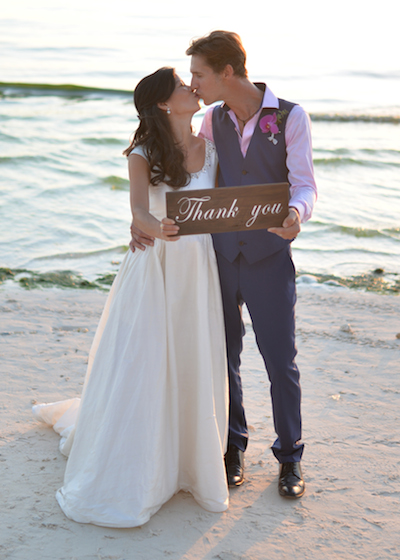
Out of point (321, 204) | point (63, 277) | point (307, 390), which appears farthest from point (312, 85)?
point (307, 390)

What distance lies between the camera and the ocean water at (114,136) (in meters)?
7.88

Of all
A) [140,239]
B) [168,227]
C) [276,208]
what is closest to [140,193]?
[140,239]

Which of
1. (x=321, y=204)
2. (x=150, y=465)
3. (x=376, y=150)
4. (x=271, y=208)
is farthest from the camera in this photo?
(x=376, y=150)

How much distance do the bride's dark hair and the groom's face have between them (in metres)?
0.13

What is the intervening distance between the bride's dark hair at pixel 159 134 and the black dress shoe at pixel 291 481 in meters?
1.46

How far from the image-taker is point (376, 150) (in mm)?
14609

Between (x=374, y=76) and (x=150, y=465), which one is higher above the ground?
(x=374, y=76)

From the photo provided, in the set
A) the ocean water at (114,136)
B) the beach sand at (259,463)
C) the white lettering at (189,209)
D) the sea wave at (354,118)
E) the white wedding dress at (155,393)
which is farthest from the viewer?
the sea wave at (354,118)

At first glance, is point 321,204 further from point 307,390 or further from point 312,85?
point 312,85

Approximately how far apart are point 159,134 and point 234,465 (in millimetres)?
1663

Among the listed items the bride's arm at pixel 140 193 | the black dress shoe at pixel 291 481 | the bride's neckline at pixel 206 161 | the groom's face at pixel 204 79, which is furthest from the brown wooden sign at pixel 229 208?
the black dress shoe at pixel 291 481

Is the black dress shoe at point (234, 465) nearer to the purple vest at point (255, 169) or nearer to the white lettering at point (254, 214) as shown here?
the purple vest at point (255, 169)

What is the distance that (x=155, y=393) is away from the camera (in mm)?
2621

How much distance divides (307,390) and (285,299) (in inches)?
54.3
